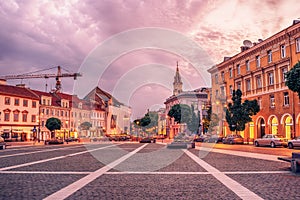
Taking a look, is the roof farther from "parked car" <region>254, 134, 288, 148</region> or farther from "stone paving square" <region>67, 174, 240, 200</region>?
"stone paving square" <region>67, 174, 240, 200</region>

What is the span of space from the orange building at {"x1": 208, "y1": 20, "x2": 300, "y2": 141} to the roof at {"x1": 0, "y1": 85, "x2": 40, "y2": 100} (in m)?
39.3

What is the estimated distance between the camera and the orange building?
35750 mm

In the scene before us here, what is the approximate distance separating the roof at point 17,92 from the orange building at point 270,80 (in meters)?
39.3

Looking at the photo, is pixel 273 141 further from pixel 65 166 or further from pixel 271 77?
pixel 65 166

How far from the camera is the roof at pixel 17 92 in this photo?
59162mm

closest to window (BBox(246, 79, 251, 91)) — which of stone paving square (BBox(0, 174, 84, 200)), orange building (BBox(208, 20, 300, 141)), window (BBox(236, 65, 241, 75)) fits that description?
orange building (BBox(208, 20, 300, 141))

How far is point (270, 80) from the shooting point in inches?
1630

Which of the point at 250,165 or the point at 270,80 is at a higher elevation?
the point at 270,80

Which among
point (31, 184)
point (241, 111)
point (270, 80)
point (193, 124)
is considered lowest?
point (31, 184)

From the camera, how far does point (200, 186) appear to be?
8.82m

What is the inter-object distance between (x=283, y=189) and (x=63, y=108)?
73781 mm

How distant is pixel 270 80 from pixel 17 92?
4846cm

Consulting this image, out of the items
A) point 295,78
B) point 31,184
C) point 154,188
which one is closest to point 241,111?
point 295,78

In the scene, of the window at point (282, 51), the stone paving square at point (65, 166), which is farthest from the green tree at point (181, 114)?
the stone paving square at point (65, 166)
